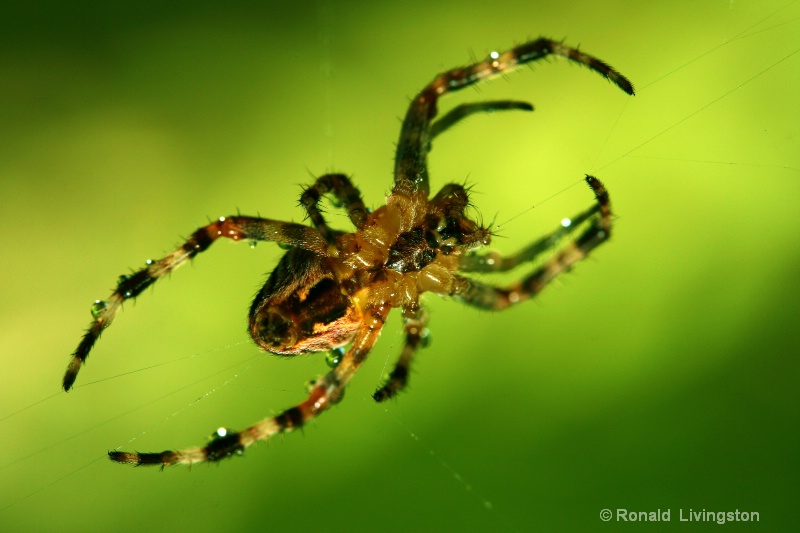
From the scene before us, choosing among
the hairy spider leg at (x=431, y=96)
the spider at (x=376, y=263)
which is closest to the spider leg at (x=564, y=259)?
the spider at (x=376, y=263)

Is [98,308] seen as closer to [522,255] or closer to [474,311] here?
[474,311]

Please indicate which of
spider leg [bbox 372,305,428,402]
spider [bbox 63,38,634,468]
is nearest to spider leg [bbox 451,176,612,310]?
spider [bbox 63,38,634,468]

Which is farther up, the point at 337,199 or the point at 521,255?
the point at 337,199

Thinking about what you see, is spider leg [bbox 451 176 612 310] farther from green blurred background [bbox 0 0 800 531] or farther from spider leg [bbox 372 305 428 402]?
spider leg [bbox 372 305 428 402]

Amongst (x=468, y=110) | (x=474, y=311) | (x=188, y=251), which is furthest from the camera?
(x=474, y=311)

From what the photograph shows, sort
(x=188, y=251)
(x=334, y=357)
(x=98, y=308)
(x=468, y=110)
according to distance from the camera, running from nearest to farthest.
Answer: (x=98, y=308)
(x=188, y=251)
(x=334, y=357)
(x=468, y=110)

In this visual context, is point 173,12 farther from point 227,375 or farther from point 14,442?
point 14,442

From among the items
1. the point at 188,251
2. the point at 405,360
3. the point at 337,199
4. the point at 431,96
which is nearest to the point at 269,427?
the point at 405,360

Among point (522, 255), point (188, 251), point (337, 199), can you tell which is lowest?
point (188, 251)

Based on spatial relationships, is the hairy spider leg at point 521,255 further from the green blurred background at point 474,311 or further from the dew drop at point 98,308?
the dew drop at point 98,308

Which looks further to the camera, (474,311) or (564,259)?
(474,311)
